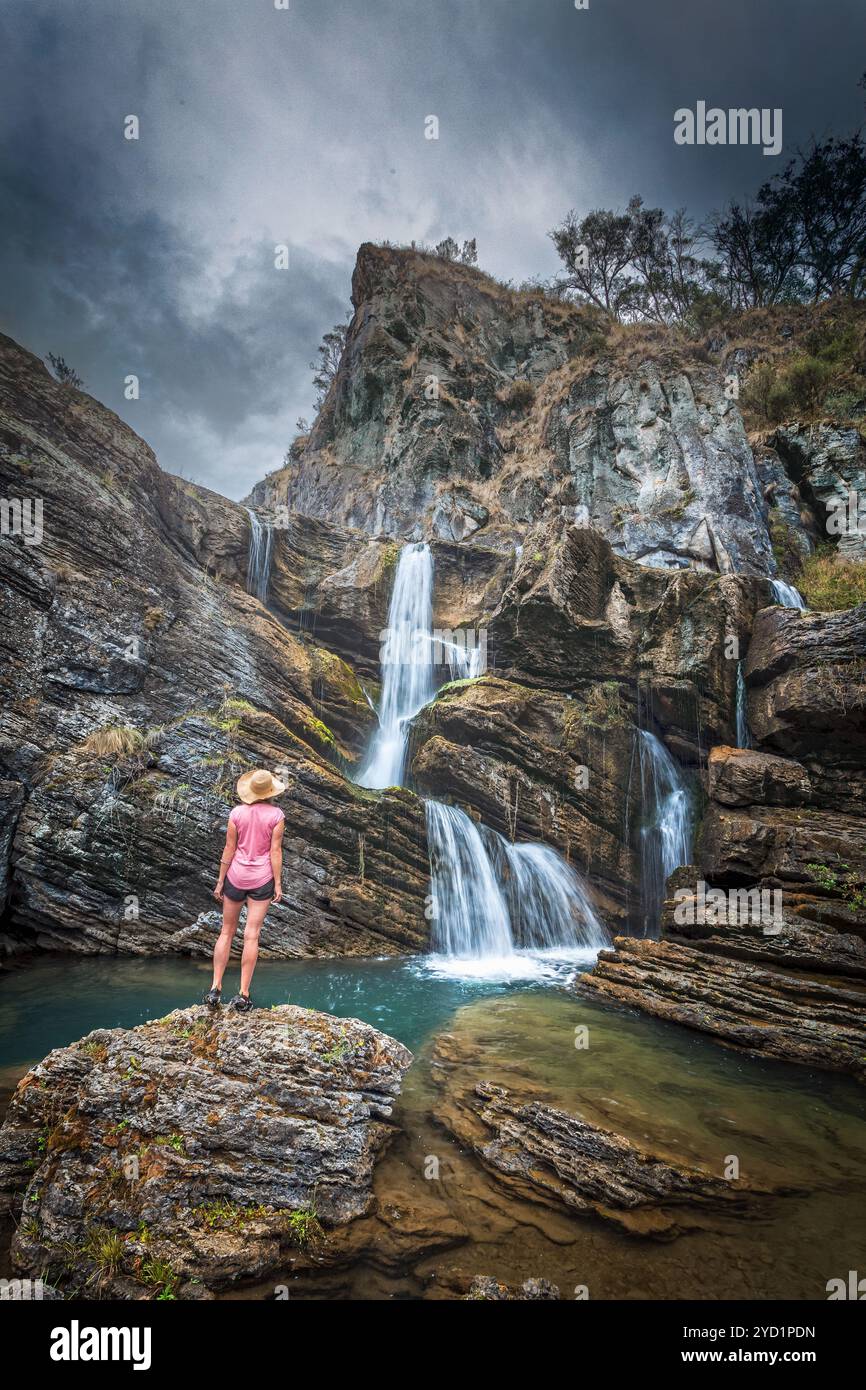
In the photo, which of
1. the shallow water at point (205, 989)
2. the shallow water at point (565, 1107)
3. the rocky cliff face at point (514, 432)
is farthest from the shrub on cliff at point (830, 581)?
the shallow water at point (565, 1107)

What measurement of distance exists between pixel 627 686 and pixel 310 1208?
16.6m

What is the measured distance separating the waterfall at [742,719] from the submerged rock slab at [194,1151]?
48.0 feet

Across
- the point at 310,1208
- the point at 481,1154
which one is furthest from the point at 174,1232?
the point at 481,1154

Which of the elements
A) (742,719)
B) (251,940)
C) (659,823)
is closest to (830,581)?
(742,719)

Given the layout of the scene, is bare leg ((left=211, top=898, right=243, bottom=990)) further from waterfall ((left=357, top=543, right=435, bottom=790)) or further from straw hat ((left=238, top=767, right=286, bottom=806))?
waterfall ((left=357, top=543, right=435, bottom=790))

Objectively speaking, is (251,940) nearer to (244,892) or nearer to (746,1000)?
(244,892)

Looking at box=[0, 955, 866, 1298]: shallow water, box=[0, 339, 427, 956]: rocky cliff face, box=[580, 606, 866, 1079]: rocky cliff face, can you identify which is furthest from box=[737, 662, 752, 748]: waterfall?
box=[0, 339, 427, 956]: rocky cliff face

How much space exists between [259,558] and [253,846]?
1847 cm

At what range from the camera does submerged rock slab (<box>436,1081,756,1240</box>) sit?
13.6 ft

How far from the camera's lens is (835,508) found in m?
24.3

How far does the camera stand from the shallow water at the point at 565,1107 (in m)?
3.58

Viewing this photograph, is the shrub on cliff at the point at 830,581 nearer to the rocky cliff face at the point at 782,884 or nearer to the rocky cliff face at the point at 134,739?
the rocky cliff face at the point at 782,884

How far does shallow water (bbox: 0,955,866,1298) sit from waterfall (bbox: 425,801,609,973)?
1.92 meters

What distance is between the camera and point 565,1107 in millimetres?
5555
